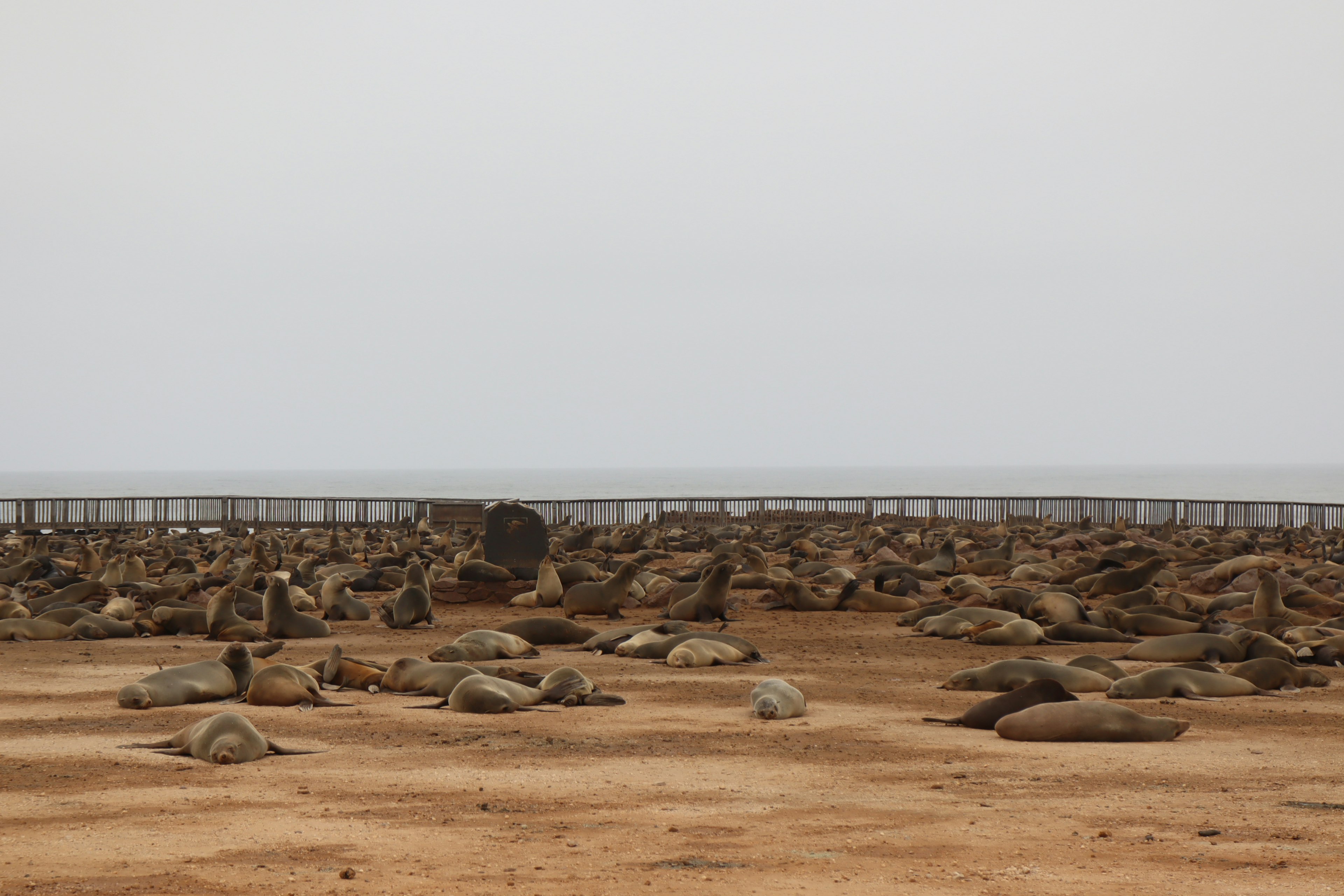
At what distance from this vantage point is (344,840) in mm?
4684

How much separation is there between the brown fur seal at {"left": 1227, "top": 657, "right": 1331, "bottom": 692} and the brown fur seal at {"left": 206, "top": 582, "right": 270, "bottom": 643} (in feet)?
30.4

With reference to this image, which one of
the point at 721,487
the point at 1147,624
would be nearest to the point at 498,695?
the point at 1147,624

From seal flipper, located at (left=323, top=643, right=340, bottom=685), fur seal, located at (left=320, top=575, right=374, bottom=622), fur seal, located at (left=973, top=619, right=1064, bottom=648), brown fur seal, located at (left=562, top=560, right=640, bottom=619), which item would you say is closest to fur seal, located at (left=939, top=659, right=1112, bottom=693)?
fur seal, located at (left=973, top=619, right=1064, bottom=648)

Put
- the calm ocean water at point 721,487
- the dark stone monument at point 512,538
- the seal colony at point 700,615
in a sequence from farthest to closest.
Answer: the calm ocean water at point 721,487, the dark stone monument at point 512,538, the seal colony at point 700,615

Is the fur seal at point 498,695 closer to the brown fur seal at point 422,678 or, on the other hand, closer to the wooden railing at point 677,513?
the brown fur seal at point 422,678

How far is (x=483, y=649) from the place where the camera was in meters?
10.6

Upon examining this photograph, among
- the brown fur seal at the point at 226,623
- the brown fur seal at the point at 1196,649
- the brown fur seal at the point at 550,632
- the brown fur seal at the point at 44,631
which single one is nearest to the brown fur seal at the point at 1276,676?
the brown fur seal at the point at 1196,649

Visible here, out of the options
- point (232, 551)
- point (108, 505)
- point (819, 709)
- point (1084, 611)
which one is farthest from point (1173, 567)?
point (108, 505)

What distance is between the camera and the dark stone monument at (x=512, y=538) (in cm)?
1897

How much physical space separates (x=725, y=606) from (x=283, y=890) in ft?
34.0

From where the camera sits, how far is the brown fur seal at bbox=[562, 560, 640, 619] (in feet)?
47.7

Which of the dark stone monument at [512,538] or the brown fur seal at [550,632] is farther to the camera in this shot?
the dark stone monument at [512,538]

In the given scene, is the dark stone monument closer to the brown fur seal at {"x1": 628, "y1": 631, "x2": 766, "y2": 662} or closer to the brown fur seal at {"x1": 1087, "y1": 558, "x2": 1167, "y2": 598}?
the brown fur seal at {"x1": 628, "y1": 631, "x2": 766, "y2": 662}

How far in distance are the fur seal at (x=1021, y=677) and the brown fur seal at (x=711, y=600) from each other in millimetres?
4495
